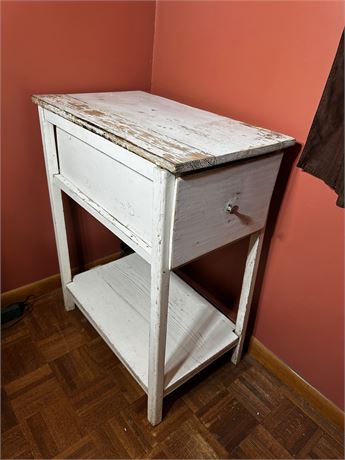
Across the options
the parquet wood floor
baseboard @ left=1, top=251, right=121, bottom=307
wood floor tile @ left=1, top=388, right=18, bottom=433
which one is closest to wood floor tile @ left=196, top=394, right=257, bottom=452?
the parquet wood floor

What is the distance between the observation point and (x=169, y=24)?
1.17m

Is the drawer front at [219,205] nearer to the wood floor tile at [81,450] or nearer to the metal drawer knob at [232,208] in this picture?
the metal drawer knob at [232,208]

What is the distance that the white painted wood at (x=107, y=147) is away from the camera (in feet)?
2.28

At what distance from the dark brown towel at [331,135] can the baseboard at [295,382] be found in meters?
0.67

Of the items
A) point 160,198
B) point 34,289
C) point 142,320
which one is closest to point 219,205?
point 160,198

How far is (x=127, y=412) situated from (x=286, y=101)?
993 millimetres

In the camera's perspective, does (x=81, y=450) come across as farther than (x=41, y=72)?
No

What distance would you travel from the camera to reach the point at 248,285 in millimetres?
1053

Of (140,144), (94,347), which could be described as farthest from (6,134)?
(94,347)

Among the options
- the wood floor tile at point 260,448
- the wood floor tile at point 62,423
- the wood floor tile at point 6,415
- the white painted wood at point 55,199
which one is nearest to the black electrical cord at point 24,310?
the white painted wood at point 55,199

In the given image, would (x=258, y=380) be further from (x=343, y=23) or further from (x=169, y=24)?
(x=169, y=24)

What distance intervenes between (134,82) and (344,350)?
1117mm

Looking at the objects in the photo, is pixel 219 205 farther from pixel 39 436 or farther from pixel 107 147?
pixel 39 436

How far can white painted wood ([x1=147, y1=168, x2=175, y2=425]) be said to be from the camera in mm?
651
